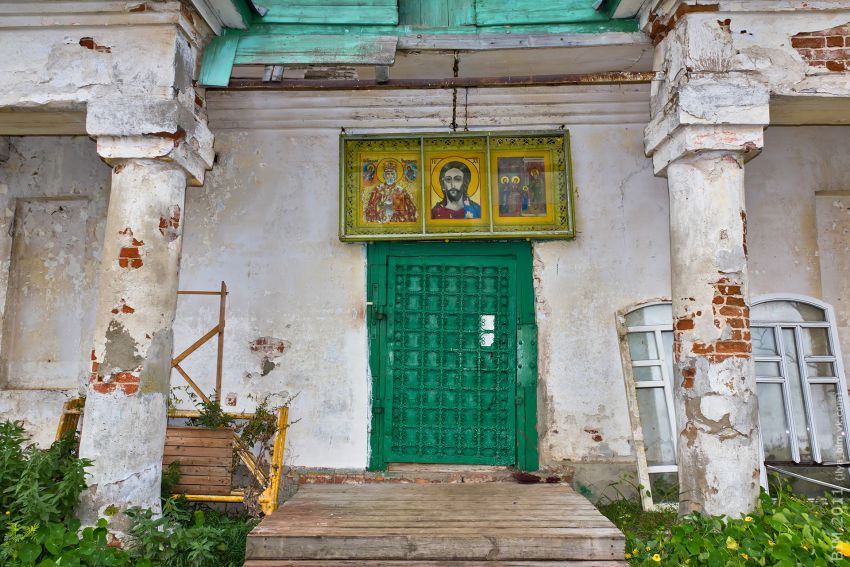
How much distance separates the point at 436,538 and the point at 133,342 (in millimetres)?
2250

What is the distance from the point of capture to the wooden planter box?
15.1 ft

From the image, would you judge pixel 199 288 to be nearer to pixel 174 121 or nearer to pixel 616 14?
pixel 174 121

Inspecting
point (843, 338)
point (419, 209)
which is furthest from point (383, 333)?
point (843, 338)

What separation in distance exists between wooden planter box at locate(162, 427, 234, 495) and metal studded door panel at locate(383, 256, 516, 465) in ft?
4.54

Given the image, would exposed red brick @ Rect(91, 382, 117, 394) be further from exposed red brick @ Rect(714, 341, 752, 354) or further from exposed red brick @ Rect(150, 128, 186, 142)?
exposed red brick @ Rect(714, 341, 752, 354)

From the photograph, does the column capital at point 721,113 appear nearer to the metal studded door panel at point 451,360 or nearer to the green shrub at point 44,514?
the metal studded door panel at point 451,360

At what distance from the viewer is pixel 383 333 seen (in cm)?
537

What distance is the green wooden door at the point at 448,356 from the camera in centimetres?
527

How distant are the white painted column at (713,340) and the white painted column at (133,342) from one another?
3.39m

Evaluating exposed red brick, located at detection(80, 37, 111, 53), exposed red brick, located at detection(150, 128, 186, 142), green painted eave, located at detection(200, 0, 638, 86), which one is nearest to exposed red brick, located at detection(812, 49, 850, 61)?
green painted eave, located at detection(200, 0, 638, 86)

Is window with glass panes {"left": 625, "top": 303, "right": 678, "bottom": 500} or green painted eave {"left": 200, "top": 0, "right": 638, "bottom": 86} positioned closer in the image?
green painted eave {"left": 200, "top": 0, "right": 638, "bottom": 86}

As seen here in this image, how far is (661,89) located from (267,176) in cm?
347

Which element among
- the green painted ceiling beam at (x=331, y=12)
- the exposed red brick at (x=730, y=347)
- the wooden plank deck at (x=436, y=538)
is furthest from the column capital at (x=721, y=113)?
the wooden plank deck at (x=436, y=538)

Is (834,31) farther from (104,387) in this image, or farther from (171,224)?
(104,387)
